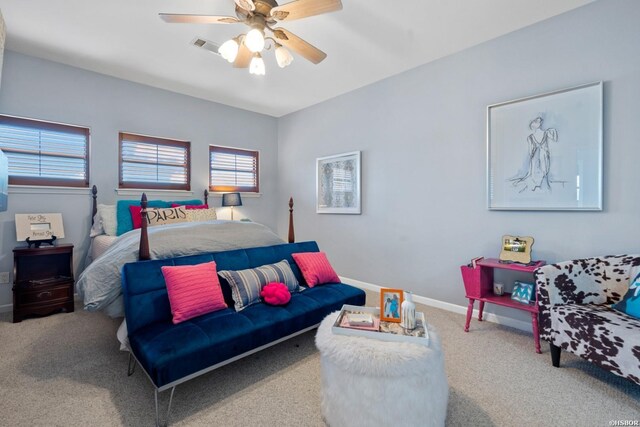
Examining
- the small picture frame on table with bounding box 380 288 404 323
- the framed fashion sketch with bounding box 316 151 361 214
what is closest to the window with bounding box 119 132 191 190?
the framed fashion sketch with bounding box 316 151 361 214

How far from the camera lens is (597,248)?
7.68ft

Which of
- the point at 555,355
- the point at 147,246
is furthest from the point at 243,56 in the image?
the point at 555,355

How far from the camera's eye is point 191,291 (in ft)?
6.44

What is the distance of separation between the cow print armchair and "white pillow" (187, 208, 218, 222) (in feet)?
11.5

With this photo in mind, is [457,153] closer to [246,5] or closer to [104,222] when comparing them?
[246,5]

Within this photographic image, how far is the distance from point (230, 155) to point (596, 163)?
15.2 ft

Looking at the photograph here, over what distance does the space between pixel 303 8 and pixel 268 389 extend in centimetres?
251

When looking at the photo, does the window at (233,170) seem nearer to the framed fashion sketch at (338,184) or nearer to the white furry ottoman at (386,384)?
the framed fashion sketch at (338,184)

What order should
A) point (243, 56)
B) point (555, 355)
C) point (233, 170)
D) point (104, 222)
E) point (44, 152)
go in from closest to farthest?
1. point (555, 355)
2. point (243, 56)
3. point (44, 152)
4. point (104, 222)
5. point (233, 170)

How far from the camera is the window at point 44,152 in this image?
3158 mm

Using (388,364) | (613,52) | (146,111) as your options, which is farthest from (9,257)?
(613,52)

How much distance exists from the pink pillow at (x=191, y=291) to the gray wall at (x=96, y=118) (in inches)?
97.4

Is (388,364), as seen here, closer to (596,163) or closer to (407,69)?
(596,163)

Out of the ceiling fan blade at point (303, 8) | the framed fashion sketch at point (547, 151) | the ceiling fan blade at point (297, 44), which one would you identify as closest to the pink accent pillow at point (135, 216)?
the ceiling fan blade at point (297, 44)
